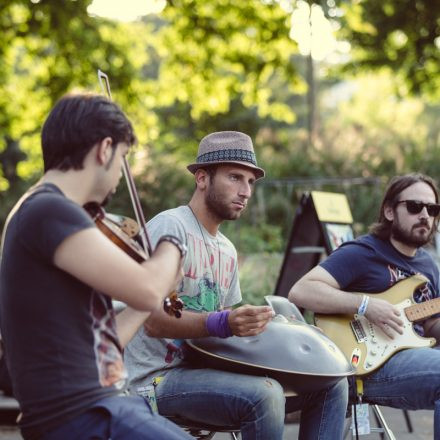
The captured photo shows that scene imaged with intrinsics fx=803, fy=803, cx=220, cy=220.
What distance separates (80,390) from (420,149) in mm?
11815

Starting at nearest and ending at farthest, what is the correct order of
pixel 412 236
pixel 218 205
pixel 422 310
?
pixel 218 205
pixel 422 310
pixel 412 236

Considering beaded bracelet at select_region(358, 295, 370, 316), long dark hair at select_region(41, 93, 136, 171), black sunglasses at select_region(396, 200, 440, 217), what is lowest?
beaded bracelet at select_region(358, 295, 370, 316)

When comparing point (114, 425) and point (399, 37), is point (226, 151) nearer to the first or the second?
point (114, 425)

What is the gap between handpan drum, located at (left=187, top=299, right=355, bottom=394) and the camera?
2.78m

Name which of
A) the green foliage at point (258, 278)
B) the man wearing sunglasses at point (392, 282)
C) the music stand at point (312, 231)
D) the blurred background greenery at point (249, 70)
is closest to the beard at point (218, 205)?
the man wearing sunglasses at point (392, 282)

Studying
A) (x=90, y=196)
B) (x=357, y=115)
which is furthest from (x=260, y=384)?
(x=357, y=115)

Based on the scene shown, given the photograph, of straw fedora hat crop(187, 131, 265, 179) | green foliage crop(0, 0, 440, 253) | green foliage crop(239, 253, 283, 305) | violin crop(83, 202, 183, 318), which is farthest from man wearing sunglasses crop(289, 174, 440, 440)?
green foliage crop(0, 0, 440, 253)

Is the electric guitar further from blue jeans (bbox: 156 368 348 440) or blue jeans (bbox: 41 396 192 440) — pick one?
blue jeans (bbox: 41 396 192 440)

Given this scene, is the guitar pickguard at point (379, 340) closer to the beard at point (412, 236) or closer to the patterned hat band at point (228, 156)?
the beard at point (412, 236)

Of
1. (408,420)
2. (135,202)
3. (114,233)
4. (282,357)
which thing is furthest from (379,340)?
(114,233)

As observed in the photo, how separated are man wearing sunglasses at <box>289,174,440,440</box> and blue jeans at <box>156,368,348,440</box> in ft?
2.93

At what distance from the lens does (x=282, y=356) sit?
278 cm

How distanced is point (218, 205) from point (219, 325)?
1.93 ft

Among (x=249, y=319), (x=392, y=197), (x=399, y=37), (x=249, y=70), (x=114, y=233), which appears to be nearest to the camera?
(x=114, y=233)
